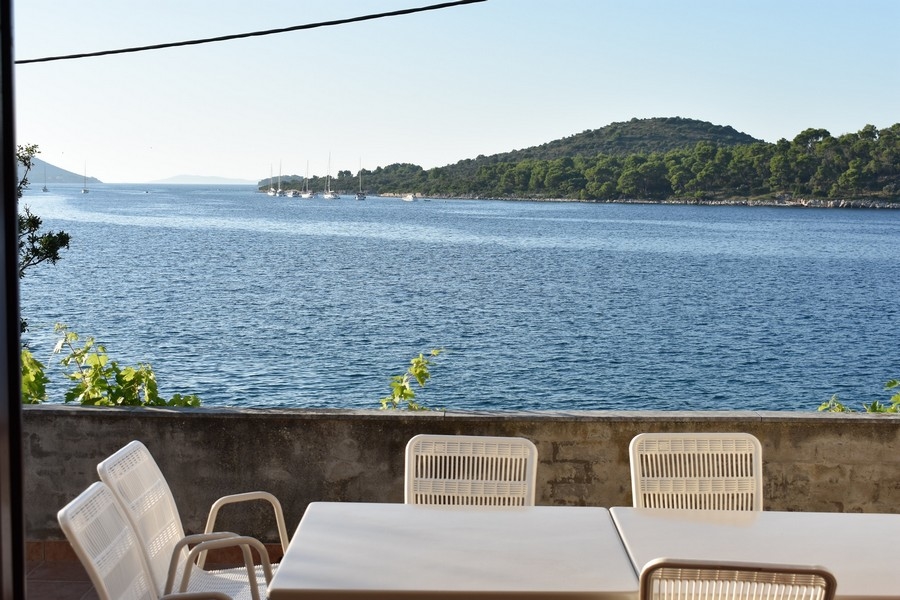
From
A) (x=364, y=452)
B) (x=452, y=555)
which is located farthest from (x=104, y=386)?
(x=452, y=555)

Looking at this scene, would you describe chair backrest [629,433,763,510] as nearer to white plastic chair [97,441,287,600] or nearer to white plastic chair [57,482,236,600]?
white plastic chair [97,441,287,600]

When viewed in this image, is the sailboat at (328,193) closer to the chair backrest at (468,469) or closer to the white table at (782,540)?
the chair backrest at (468,469)

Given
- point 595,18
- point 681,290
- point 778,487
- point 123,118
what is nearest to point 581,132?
point 595,18

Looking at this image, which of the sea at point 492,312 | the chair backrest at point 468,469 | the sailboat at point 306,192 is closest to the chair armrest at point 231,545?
the chair backrest at point 468,469

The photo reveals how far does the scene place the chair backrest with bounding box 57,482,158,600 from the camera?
7.02 ft

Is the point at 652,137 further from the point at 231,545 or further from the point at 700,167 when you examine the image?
the point at 231,545

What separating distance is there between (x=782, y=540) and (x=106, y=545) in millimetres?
1682

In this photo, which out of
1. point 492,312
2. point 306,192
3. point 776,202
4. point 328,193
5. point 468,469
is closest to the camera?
point 468,469

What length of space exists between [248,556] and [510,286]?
121 ft

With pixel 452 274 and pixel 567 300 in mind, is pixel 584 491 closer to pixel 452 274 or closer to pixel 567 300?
pixel 567 300

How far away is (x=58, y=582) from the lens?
3.59 m

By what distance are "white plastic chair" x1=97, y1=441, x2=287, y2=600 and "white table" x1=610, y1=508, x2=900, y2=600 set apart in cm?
100

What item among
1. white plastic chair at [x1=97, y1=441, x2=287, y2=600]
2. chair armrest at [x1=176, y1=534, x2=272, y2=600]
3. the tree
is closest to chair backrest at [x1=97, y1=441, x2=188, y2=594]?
white plastic chair at [x1=97, y1=441, x2=287, y2=600]

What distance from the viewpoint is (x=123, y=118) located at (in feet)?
244
